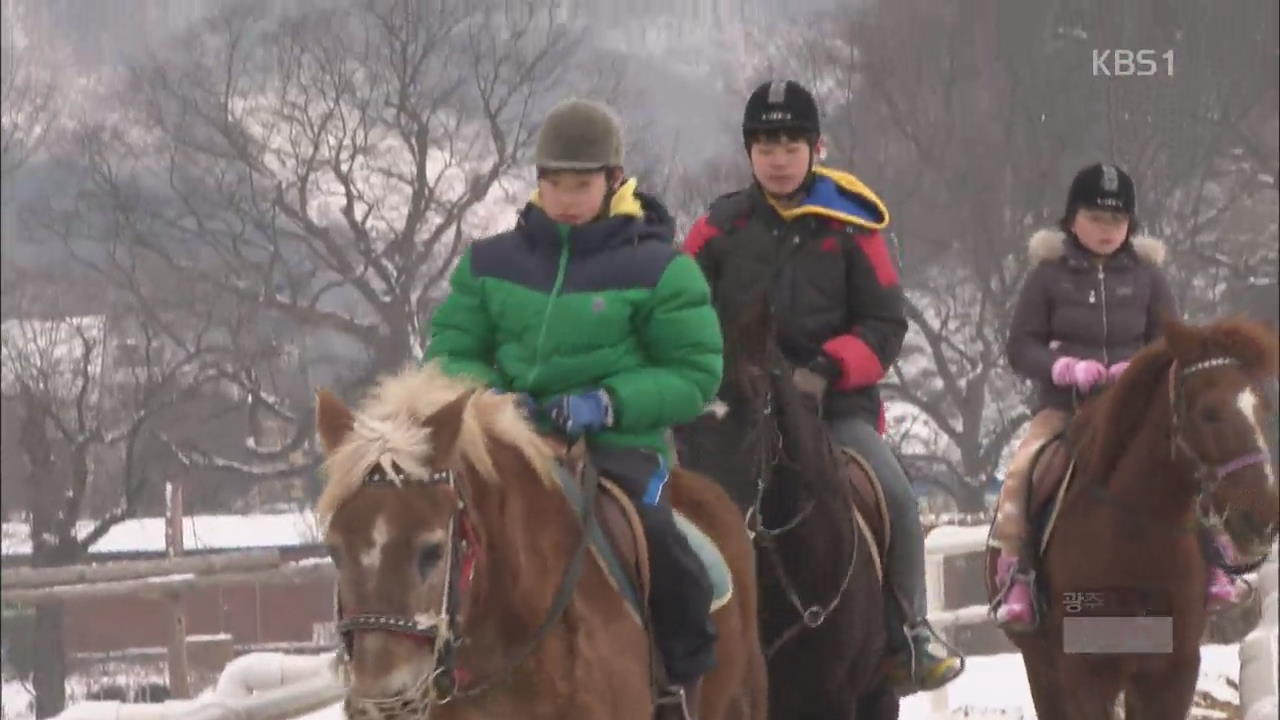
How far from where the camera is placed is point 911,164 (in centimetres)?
2495

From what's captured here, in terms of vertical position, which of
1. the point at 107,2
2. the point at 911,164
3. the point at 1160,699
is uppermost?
the point at 107,2

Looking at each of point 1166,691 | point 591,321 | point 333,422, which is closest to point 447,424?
point 333,422

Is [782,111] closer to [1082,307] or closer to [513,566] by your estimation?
[1082,307]

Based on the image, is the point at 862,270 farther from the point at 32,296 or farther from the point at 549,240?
the point at 32,296

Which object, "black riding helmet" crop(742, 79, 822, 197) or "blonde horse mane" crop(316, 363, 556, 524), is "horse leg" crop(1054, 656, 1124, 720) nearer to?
"black riding helmet" crop(742, 79, 822, 197)

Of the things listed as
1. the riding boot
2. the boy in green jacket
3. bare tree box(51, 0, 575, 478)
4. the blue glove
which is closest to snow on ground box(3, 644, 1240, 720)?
the riding boot

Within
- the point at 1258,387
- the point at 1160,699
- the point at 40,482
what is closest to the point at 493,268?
the point at 1258,387

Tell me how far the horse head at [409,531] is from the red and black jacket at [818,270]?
292cm

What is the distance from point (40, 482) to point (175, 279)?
2909 millimetres

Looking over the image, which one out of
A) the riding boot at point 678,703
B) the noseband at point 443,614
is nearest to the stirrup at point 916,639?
the riding boot at point 678,703

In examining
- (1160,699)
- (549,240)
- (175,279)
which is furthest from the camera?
(175,279)

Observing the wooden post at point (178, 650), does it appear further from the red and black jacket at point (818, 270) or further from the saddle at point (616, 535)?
the saddle at point (616, 535)

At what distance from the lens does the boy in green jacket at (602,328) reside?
16.1ft

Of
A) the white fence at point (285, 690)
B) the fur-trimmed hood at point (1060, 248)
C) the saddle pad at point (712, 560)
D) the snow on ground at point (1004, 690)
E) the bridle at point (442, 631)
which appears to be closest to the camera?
the bridle at point (442, 631)
